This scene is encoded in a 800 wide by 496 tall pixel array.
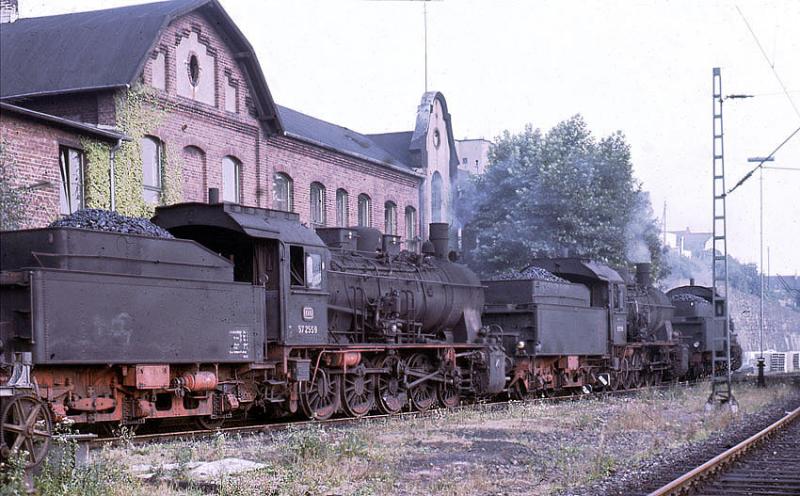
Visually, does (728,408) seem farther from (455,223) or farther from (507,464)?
(455,223)

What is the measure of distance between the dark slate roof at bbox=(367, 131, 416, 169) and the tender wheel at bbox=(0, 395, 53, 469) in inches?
1235

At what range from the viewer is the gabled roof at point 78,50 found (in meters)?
23.8

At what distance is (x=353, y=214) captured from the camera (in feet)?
113

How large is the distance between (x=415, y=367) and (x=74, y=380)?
869 cm

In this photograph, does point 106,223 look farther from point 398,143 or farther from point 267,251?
point 398,143

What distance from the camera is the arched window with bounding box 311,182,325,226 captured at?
1276 inches

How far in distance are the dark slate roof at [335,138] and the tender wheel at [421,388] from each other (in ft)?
38.2

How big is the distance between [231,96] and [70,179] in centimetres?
701

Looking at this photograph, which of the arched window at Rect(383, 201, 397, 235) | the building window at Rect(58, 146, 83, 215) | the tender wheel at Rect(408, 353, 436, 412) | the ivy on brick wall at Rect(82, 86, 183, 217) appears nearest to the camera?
the tender wheel at Rect(408, 353, 436, 412)

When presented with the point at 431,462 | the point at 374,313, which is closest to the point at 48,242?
the point at 431,462

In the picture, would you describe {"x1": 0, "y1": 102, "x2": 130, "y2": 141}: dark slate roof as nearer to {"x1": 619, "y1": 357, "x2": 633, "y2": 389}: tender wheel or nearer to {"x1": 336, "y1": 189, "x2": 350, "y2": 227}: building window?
{"x1": 336, "y1": 189, "x2": 350, "y2": 227}: building window

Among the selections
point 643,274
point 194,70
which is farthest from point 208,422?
point 643,274

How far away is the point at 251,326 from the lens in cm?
1540

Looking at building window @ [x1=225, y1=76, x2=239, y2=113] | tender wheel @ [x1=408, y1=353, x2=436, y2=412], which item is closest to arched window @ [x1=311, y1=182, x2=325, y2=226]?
building window @ [x1=225, y1=76, x2=239, y2=113]
